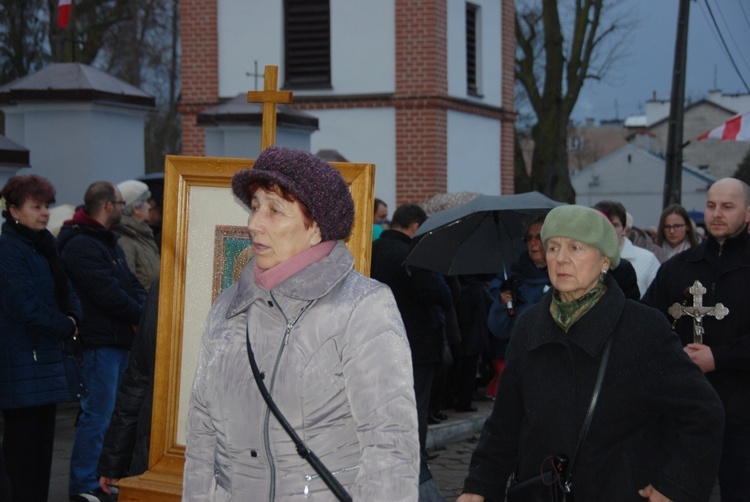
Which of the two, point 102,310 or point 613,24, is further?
point 613,24

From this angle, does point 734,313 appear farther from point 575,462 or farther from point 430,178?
point 430,178

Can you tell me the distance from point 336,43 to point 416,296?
10126 mm

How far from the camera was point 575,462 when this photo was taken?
12.0 feet

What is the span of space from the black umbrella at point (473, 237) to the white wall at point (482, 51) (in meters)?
10.8

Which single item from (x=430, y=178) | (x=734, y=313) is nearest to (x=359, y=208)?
(x=734, y=313)

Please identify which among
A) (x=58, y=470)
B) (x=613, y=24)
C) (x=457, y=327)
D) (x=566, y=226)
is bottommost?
(x=58, y=470)

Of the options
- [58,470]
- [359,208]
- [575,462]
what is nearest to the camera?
[575,462]

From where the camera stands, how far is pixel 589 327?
372cm

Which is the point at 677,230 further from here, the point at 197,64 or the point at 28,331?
the point at 197,64

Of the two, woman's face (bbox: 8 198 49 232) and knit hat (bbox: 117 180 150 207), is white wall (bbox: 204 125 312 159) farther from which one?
woman's face (bbox: 8 198 49 232)

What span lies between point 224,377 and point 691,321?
3164 mm

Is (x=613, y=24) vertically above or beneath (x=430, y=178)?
above

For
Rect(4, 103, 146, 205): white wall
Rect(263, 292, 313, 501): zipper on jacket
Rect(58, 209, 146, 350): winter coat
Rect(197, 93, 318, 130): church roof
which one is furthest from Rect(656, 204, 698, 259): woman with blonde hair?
Rect(263, 292, 313, 501): zipper on jacket

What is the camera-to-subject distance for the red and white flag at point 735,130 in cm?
1459
